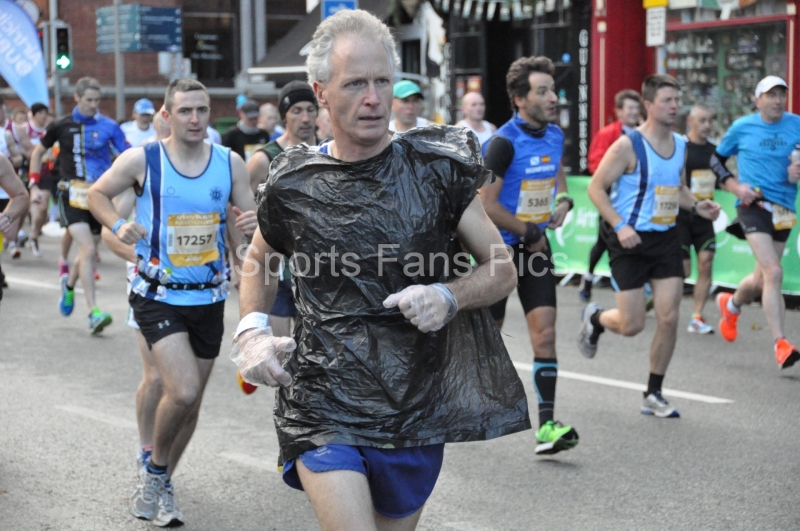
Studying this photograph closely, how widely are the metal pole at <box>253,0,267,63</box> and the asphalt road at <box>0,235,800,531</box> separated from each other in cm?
2524

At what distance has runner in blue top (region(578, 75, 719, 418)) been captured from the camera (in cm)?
706

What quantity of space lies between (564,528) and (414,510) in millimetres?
1883

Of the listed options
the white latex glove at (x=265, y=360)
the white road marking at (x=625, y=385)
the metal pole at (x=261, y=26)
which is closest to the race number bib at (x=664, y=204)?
the white road marking at (x=625, y=385)

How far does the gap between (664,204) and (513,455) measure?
202 centimetres

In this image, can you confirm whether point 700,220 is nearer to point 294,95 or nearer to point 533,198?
point 533,198

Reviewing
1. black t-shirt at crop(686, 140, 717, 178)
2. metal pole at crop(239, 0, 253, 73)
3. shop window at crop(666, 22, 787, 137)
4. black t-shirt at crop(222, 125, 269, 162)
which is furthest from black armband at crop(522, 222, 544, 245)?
metal pole at crop(239, 0, 253, 73)

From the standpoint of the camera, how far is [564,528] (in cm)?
498

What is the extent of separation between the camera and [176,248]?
5348mm

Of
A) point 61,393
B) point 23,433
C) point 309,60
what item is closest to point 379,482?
point 309,60

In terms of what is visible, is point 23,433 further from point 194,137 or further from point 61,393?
point 194,137

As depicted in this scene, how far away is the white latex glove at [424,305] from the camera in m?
2.90

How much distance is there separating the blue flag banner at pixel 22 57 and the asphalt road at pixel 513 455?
1317 cm

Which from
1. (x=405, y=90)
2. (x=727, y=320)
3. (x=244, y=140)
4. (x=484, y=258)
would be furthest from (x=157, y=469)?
(x=244, y=140)

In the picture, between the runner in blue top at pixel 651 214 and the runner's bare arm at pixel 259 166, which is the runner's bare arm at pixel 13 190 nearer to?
the runner's bare arm at pixel 259 166
